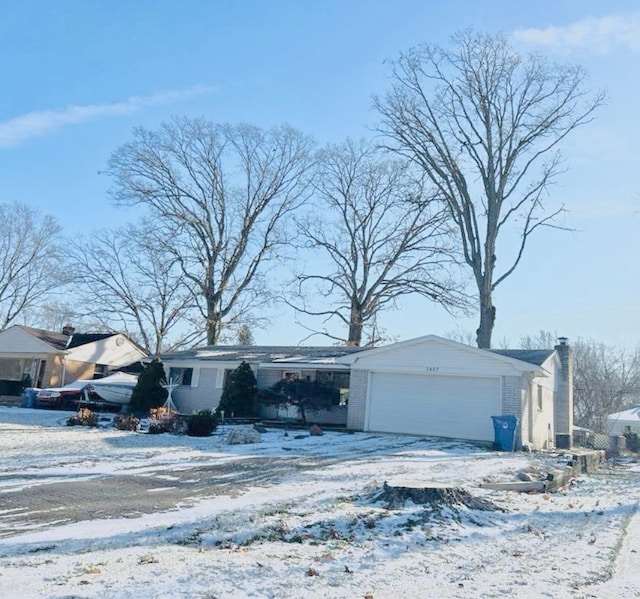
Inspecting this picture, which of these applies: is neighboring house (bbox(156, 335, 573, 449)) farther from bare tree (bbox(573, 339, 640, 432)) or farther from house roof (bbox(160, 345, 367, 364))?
bare tree (bbox(573, 339, 640, 432))

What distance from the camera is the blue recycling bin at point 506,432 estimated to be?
17094 millimetres

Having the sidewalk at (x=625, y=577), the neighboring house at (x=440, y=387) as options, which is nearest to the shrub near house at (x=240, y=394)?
the neighboring house at (x=440, y=387)

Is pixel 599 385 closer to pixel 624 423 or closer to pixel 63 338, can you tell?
pixel 624 423

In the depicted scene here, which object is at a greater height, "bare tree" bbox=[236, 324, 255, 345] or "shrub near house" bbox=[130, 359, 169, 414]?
"bare tree" bbox=[236, 324, 255, 345]

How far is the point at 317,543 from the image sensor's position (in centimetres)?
586

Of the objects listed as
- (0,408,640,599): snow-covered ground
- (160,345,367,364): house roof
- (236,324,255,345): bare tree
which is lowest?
(0,408,640,599): snow-covered ground

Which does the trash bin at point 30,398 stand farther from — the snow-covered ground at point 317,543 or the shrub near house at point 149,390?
the snow-covered ground at point 317,543

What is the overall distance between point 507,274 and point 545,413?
7970 mm

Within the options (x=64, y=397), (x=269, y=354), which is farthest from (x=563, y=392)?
(x=64, y=397)

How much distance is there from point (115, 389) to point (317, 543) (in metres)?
20.2

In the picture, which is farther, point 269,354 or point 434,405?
point 269,354

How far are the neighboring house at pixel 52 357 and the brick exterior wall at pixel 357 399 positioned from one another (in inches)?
517

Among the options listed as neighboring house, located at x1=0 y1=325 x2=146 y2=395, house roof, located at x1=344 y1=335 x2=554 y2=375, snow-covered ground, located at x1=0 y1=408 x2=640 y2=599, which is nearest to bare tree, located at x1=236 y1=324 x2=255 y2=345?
neighboring house, located at x1=0 y1=325 x2=146 y2=395

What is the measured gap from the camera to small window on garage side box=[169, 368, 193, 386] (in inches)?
1001
